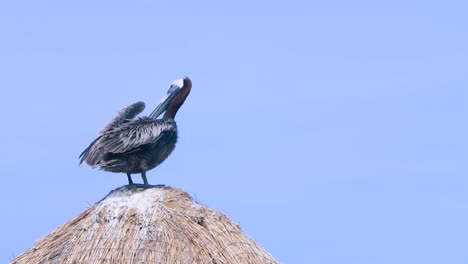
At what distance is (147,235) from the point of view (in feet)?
39.8

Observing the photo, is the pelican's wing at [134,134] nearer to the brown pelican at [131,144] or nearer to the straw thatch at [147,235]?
the brown pelican at [131,144]

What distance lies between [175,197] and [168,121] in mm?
1151

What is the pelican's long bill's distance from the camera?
13.9m

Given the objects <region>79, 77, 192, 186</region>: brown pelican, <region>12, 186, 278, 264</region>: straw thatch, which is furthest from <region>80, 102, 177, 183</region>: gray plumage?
<region>12, 186, 278, 264</region>: straw thatch

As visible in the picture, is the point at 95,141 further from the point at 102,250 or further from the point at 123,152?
the point at 102,250

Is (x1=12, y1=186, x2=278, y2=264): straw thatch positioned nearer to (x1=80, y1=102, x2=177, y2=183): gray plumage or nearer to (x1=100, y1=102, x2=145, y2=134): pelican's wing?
(x1=80, y1=102, x2=177, y2=183): gray plumage

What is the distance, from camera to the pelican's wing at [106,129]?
12867mm

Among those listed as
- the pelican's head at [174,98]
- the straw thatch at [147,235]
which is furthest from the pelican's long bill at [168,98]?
the straw thatch at [147,235]

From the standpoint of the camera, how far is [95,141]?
13.1 m

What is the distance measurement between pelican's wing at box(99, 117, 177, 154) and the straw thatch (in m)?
0.48

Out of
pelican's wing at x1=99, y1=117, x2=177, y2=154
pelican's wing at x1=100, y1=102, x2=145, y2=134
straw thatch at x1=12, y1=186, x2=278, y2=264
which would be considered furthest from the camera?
pelican's wing at x1=100, y1=102, x2=145, y2=134

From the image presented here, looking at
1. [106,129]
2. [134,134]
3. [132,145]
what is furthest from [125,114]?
[132,145]

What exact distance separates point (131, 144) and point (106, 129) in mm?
513

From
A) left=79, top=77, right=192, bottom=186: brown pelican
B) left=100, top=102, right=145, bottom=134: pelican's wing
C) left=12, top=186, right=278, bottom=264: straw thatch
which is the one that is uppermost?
left=100, top=102, right=145, bottom=134: pelican's wing
